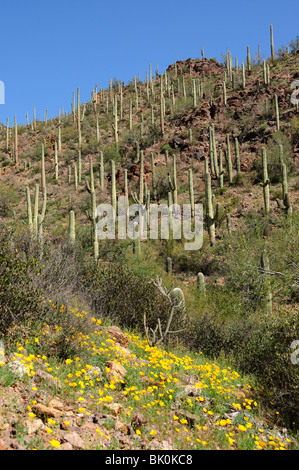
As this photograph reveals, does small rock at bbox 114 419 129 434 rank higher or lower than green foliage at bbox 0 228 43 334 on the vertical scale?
lower

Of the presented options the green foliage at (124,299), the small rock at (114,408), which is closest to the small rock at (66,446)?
the small rock at (114,408)

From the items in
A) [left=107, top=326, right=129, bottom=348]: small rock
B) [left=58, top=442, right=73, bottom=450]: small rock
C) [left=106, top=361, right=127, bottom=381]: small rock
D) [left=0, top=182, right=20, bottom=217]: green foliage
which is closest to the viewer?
[left=58, top=442, right=73, bottom=450]: small rock

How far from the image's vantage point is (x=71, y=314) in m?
4.86

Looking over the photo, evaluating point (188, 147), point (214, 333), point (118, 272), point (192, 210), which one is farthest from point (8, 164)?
point (214, 333)

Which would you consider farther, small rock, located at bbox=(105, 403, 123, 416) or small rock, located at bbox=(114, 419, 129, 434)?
small rock, located at bbox=(105, 403, 123, 416)

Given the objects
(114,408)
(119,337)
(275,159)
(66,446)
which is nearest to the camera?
(66,446)

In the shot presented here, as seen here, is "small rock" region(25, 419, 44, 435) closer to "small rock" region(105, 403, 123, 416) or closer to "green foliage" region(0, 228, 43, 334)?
"small rock" region(105, 403, 123, 416)

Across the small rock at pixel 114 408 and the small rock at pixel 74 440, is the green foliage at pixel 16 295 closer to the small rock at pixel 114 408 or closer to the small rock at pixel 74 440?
the small rock at pixel 114 408

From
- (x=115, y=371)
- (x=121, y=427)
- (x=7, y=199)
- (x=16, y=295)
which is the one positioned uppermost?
(x=7, y=199)

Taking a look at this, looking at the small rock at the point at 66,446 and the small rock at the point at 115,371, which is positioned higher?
the small rock at the point at 115,371

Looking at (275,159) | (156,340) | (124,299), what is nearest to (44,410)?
(156,340)

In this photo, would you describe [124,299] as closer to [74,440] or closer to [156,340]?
[156,340]

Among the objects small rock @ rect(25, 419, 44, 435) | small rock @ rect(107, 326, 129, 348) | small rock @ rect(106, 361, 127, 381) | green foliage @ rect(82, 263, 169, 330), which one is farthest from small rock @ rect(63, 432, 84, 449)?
green foliage @ rect(82, 263, 169, 330)
